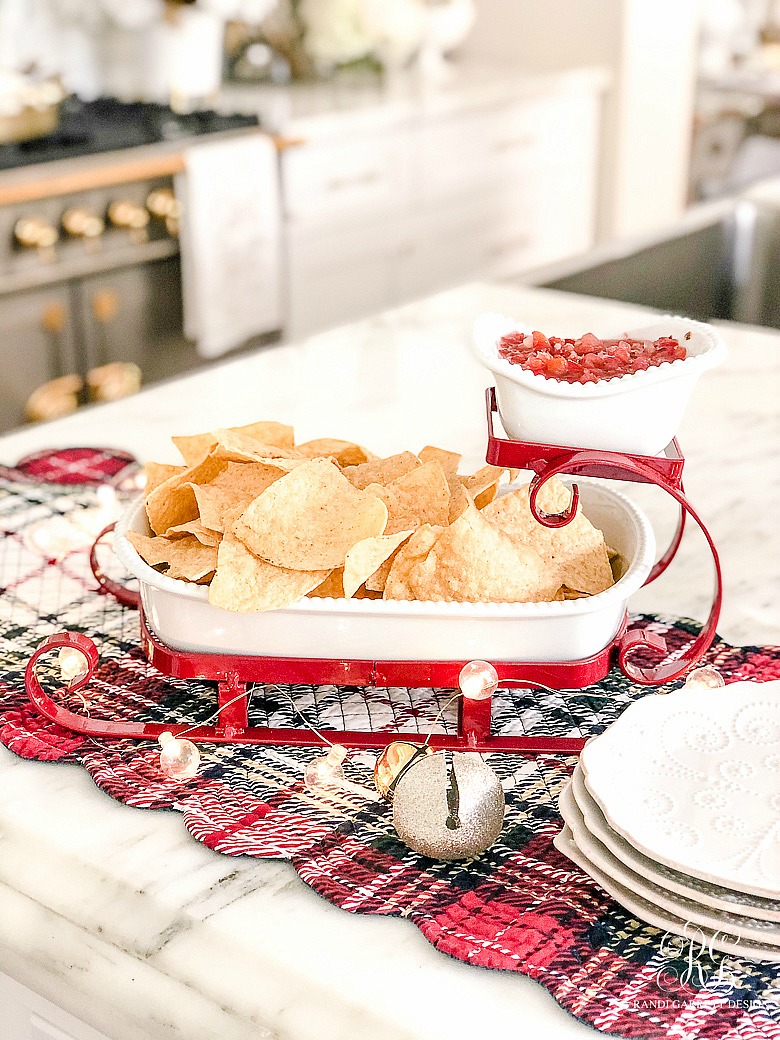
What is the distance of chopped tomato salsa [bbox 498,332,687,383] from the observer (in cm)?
79

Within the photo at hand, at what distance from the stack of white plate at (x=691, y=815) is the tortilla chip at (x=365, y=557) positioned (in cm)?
17

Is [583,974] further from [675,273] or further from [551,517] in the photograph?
[675,273]

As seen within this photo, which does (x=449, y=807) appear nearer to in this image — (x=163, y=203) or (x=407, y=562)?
(x=407, y=562)

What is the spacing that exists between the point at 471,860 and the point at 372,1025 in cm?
13

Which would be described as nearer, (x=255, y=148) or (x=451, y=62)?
(x=255, y=148)

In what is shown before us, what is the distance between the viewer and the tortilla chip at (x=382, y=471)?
3.01 feet

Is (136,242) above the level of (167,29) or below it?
below

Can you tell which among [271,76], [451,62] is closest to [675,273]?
[271,76]

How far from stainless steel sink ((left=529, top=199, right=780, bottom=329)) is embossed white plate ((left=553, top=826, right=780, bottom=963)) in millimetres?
1539

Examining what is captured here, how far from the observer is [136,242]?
267 centimetres

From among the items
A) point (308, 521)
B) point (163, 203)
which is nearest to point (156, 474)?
point (308, 521)

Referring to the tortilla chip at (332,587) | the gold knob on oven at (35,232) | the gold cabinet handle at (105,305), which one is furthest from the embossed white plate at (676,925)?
the gold cabinet handle at (105,305)

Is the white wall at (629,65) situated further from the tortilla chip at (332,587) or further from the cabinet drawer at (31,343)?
the tortilla chip at (332,587)

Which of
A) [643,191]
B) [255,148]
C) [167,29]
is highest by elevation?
[167,29]
